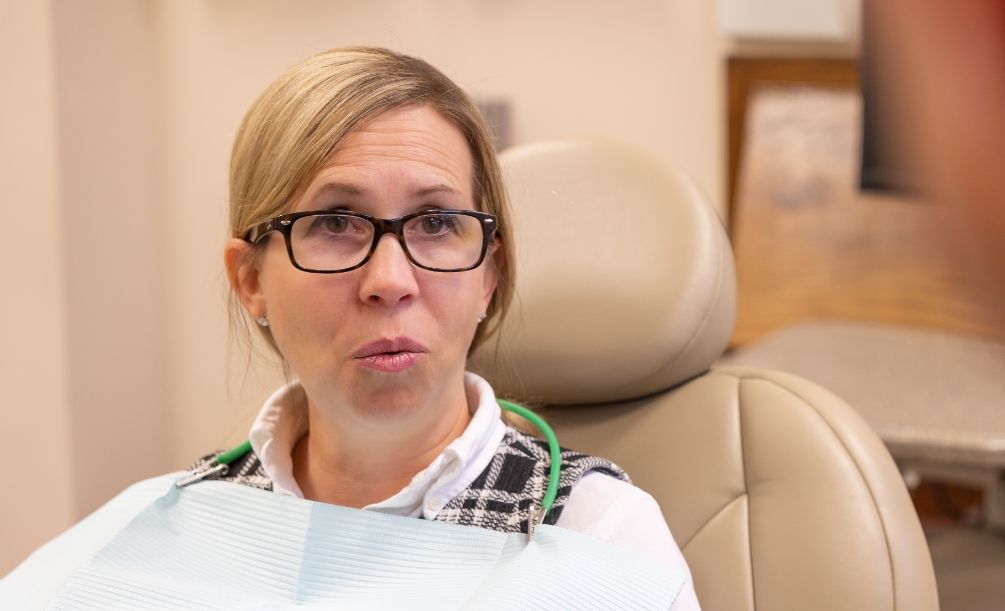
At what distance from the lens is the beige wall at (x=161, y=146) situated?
2514mm

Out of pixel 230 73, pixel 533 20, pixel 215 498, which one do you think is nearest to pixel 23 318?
pixel 230 73

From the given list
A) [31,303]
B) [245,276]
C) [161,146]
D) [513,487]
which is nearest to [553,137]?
[161,146]

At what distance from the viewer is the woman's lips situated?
1.01 meters

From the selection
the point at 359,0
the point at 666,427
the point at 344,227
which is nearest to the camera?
the point at 344,227

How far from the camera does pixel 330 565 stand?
104 cm

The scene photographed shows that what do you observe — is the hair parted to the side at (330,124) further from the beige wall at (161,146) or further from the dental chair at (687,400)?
the beige wall at (161,146)

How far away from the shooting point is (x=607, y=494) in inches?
42.0

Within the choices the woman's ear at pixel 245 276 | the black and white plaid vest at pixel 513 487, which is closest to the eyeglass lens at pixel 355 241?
the woman's ear at pixel 245 276

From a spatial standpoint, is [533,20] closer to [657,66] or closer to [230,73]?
[657,66]

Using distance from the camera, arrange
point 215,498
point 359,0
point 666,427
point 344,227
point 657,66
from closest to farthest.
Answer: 1. point 344,227
2. point 215,498
3. point 666,427
4. point 657,66
5. point 359,0

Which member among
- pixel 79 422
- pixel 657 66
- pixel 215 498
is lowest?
pixel 79 422

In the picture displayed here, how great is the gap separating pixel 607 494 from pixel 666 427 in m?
0.23

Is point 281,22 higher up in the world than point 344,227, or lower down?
higher up

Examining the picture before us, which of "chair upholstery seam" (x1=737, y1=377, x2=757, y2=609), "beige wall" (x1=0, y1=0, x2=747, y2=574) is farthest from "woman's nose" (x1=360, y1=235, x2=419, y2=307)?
"beige wall" (x1=0, y1=0, x2=747, y2=574)
